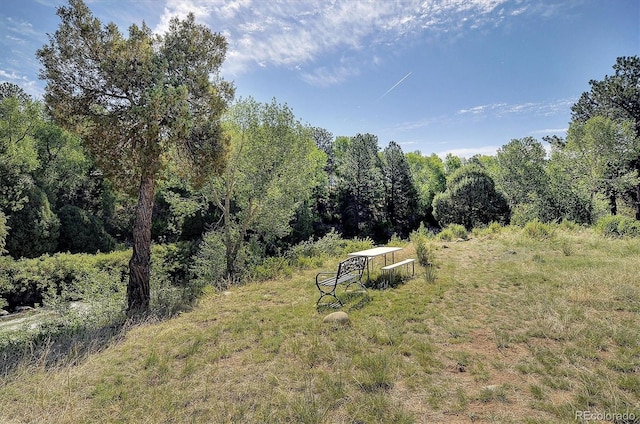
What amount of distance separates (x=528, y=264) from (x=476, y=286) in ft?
9.44

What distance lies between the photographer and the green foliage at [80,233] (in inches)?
828

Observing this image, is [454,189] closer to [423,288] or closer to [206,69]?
[423,288]

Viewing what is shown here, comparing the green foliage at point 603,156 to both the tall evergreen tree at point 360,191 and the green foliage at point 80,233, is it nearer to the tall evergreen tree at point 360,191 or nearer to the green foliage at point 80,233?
the tall evergreen tree at point 360,191

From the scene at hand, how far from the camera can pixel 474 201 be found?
982 inches

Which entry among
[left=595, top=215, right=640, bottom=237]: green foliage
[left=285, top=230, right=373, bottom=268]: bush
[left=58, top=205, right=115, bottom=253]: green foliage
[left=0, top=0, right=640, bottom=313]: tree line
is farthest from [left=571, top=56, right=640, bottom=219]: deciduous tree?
[left=58, top=205, right=115, bottom=253]: green foliage

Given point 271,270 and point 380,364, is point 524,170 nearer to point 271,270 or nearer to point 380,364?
point 271,270

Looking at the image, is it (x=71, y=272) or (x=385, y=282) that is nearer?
(x=385, y=282)

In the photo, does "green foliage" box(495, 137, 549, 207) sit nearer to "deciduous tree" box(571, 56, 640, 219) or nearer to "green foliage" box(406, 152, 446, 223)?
"deciduous tree" box(571, 56, 640, 219)

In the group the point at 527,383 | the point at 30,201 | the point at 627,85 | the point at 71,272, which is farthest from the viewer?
the point at 627,85

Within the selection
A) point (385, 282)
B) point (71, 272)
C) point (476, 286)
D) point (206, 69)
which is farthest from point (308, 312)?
point (71, 272)

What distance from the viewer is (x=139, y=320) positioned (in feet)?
21.5

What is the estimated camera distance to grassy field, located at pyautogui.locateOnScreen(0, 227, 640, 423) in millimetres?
3113

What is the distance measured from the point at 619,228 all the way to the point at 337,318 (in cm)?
1444

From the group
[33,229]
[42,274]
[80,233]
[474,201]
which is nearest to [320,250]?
[42,274]
